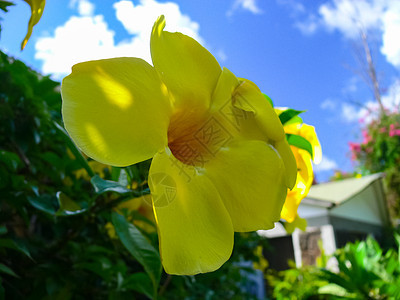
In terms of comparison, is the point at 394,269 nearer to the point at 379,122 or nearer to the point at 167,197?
the point at 167,197


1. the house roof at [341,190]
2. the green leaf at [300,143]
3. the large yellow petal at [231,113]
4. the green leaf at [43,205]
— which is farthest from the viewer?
the house roof at [341,190]

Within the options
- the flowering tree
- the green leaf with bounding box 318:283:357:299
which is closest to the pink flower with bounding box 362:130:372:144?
the flowering tree

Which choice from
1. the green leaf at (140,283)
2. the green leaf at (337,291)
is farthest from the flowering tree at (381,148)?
the green leaf at (140,283)

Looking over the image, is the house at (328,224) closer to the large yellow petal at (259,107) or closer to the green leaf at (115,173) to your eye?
the green leaf at (115,173)

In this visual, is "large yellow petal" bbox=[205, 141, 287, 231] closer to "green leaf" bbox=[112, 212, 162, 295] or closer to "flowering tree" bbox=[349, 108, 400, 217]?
"green leaf" bbox=[112, 212, 162, 295]

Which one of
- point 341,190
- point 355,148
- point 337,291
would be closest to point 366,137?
point 355,148

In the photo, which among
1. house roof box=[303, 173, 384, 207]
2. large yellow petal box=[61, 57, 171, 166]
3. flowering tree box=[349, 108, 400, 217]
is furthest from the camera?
flowering tree box=[349, 108, 400, 217]

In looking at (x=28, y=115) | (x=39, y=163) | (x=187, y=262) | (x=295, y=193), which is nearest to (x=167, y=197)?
(x=187, y=262)
